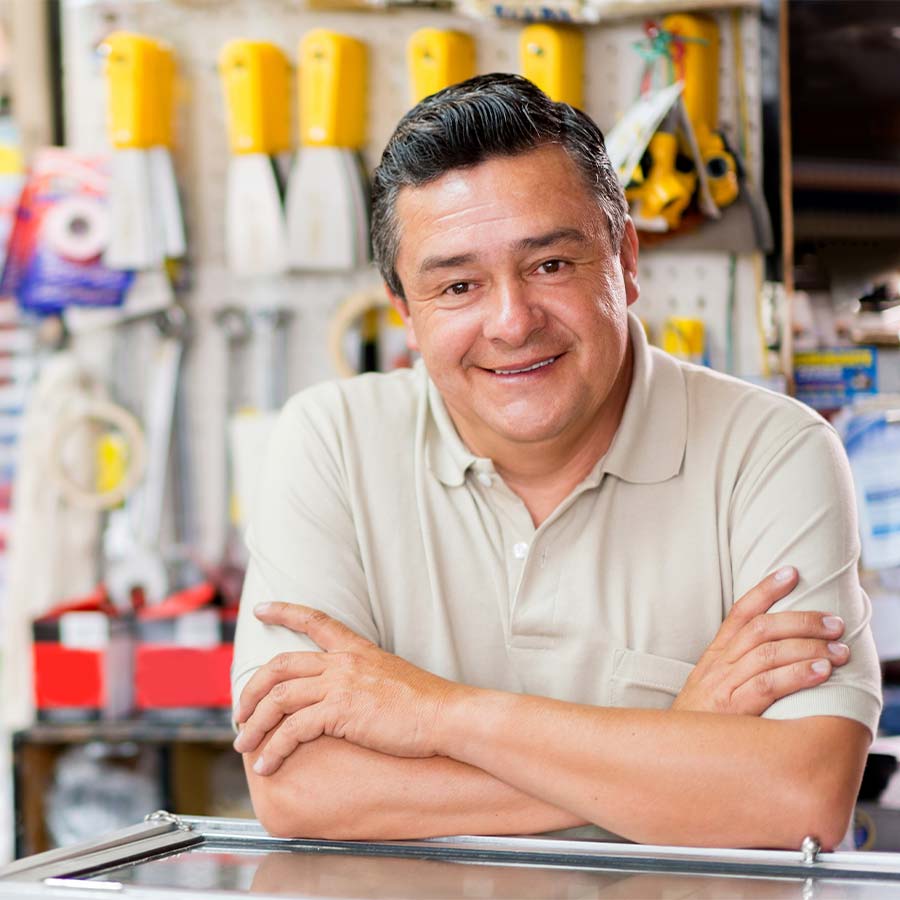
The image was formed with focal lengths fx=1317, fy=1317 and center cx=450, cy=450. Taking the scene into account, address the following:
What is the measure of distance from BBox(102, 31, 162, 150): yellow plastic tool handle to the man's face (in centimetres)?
157

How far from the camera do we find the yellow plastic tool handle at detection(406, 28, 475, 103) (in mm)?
2898

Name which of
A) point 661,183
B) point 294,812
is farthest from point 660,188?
point 294,812

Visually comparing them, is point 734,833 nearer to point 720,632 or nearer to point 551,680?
point 720,632

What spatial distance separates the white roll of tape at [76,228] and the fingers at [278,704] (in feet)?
6.07

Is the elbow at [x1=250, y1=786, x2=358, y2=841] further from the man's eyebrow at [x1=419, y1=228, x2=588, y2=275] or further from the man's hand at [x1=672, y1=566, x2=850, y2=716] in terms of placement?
the man's eyebrow at [x1=419, y1=228, x2=588, y2=275]

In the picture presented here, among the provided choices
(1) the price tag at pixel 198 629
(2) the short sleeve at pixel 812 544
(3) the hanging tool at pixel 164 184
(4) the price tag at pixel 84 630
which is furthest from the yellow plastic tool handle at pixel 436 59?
(2) the short sleeve at pixel 812 544

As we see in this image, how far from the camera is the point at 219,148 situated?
3180mm

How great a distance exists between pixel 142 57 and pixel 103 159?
255mm

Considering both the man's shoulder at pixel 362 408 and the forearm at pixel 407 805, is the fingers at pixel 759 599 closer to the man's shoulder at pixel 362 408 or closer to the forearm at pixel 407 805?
the forearm at pixel 407 805

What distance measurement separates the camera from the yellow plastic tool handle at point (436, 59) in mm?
2898

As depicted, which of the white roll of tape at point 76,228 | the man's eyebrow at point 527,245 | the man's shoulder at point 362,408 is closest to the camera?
the man's eyebrow at point 527,245

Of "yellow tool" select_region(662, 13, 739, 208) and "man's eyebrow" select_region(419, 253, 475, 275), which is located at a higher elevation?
"yellow tool" select_region(662, 13, 739, 208)

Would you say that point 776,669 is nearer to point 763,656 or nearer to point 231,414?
point 763,656

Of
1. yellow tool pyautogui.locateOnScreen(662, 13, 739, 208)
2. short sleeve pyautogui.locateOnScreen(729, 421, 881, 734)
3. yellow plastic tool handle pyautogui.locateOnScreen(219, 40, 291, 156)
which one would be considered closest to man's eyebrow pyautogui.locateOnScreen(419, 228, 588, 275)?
short sleeve pyautogui.locateOnScreen(729, 421, 881, 734)
